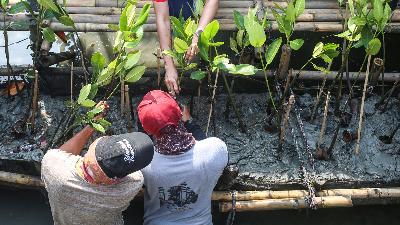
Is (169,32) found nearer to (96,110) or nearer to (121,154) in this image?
(96,110)

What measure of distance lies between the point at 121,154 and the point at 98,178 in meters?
0.22

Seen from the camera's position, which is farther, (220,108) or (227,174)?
(220,108)

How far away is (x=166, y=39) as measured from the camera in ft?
11.5

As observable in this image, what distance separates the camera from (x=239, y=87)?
4.19 m

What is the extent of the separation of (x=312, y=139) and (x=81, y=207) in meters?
2.07

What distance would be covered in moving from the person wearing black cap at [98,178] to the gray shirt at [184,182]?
0.59 ft

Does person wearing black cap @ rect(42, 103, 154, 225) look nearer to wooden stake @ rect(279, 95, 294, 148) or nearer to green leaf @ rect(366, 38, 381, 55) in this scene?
wooden stake @ rect(279, 95, 294, 148)

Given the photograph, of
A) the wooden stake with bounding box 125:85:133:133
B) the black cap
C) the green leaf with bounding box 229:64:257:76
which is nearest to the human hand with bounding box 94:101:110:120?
the wooden stake with bounding box 125:85:133:133

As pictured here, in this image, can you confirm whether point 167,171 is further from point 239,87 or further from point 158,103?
point 239,87

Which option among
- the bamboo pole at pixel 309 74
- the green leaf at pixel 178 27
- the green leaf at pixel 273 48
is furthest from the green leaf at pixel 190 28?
the bamboo pole at pixel 309 74

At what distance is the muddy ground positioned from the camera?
3434 millimetres

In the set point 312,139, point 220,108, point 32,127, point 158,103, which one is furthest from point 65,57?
point 312,139

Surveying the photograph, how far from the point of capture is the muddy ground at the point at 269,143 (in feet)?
11.3

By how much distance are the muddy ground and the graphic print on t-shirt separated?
2.10 ft
